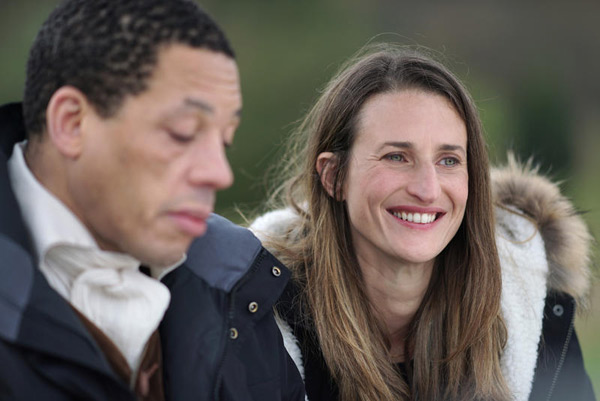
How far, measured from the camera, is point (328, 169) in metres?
2.77

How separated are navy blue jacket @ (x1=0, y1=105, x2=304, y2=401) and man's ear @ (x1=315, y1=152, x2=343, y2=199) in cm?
63

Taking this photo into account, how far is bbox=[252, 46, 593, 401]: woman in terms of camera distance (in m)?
2.53

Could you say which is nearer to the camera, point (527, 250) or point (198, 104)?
point (198, 104)

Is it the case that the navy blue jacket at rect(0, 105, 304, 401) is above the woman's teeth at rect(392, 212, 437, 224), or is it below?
below

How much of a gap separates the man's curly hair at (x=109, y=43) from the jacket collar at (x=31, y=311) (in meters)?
0.25

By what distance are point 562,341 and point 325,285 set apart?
922 mm

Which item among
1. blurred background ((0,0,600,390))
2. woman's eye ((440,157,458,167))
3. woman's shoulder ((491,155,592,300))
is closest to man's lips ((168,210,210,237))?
woman's eye ((440,157,458,167))

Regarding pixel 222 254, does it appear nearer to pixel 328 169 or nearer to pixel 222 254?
pixel 222 254

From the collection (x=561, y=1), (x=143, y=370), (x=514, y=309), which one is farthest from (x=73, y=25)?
(x=561, y=1)

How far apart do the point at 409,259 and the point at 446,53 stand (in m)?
7.05

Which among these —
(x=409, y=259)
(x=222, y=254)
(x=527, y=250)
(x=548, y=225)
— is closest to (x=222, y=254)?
(x=222, y=254)

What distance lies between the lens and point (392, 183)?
2.50 meters

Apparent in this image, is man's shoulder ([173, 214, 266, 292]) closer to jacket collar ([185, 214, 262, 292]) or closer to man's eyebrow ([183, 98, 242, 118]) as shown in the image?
jacket collar ([185, 214, 262, 292])

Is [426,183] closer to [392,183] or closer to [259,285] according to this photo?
[392,183]
